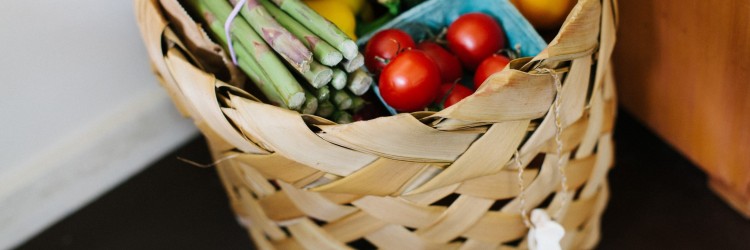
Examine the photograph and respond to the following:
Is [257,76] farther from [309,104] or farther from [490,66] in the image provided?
[490,66]

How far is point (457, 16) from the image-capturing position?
2.89ft

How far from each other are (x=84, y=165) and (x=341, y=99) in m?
0.54

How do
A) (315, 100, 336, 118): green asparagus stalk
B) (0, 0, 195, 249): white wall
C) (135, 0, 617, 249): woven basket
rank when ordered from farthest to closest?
(0, 0, 195, 249): white wall < (315, 100, 336, 118): green asparagus stalk < (135, 0, 617, 249): woven basket

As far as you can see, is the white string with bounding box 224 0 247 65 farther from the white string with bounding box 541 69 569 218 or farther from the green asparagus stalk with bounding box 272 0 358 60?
the white string with bounding box 541 69 569 218

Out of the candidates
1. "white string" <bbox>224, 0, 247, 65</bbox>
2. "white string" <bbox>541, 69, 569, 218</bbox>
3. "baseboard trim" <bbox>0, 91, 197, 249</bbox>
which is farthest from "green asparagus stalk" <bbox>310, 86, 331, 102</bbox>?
"baseboard trim" <bbox>0, 91, 197, 249</bbox>

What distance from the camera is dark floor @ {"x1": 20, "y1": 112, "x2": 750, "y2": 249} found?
35.8 inches

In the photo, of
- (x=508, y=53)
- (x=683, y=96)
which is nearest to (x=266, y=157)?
(x=508, y=53)

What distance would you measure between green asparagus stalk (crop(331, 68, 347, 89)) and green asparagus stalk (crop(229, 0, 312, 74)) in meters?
0.03

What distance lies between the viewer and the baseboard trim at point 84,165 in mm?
1037

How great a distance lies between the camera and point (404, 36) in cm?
80

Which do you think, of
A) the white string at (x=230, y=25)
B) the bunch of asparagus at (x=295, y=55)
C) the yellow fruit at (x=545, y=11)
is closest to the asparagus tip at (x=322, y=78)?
the bunch of asparagus at (x=295, y=55)

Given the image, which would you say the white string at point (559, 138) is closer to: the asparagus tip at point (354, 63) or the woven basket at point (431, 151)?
the woven basket at point (431, 151)

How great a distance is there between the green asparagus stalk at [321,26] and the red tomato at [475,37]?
169 millimetres

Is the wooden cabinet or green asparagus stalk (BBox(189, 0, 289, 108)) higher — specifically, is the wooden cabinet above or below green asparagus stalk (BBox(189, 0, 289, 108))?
below
